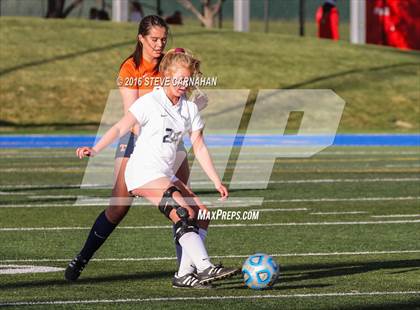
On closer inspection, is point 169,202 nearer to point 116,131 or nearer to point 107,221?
point 116,131

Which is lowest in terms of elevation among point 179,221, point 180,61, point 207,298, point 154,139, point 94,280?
point 94,280

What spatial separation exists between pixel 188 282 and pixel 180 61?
1.52m

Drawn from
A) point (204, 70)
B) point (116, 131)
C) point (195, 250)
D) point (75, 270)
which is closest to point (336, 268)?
point (195, 250)

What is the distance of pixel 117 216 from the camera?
31.3 feet

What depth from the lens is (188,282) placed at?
8.97 metres

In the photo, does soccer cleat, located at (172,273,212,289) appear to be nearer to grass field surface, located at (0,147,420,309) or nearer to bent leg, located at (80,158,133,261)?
grass field surface, located at (0,147,420,309)

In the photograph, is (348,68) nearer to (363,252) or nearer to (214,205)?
(214,205)

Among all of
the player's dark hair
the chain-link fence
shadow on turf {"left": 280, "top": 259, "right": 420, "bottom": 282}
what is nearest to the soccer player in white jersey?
the player's dark hair

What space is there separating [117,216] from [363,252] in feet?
8.18

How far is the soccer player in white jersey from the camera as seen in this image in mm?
8906

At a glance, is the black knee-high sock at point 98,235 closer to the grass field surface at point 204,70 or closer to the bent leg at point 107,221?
the bent leg at point 107,221

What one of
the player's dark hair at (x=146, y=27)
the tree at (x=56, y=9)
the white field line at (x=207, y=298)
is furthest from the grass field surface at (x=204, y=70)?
the white field line at (x=207, y=298)

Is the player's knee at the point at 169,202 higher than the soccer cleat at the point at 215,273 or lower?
higher

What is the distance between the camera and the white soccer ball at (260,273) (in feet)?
28.9
